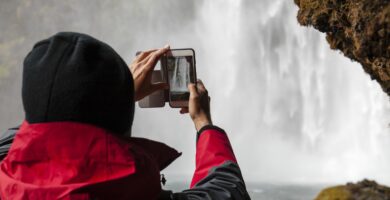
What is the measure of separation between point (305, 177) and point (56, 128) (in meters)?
24.5

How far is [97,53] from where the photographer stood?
56.7 inches

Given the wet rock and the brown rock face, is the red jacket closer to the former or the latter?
the wet rock

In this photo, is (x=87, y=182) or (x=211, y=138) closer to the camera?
(x=87, y=182)

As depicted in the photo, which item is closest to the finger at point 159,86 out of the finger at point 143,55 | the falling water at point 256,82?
the finger at point 143,55

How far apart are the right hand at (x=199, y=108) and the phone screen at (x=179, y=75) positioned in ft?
0.41

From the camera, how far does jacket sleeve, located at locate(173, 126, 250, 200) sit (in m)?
1.53

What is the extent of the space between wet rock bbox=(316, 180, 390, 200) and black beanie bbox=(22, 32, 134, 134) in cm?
69

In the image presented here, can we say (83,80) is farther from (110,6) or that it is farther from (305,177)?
(110,6)

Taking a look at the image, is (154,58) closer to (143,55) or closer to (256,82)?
(143,55)

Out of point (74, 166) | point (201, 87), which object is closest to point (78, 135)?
point (74, 166)

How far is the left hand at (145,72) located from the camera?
1918mm

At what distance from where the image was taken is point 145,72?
192cm

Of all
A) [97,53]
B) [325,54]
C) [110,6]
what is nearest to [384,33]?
[97,53]

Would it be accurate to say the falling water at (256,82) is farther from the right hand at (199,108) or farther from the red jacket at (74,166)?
the red jacket at (74,166)
